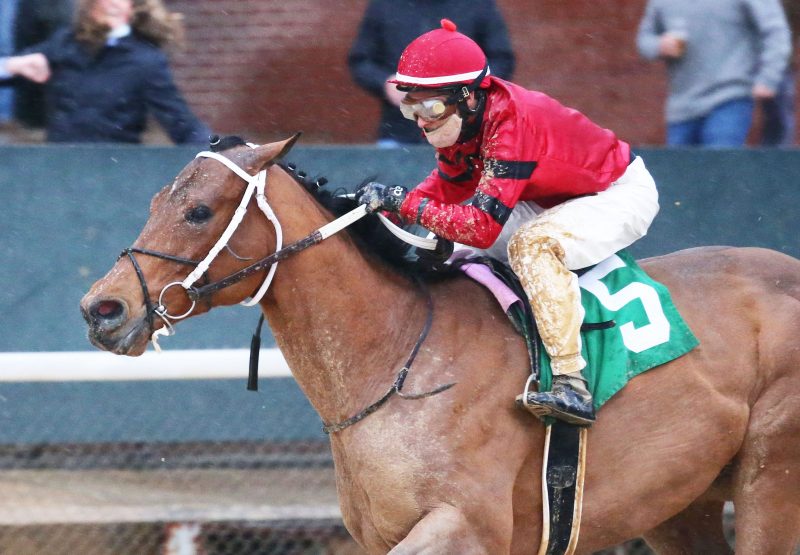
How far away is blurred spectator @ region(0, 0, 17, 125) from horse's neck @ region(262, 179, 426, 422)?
2.49 m

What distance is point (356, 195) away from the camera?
12.6 ft

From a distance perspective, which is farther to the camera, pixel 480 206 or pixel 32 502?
pixel 32 502

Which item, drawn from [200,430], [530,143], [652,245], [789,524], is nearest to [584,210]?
[530,143]

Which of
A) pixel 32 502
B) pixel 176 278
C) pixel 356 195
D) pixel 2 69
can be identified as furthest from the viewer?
pixel 2 69

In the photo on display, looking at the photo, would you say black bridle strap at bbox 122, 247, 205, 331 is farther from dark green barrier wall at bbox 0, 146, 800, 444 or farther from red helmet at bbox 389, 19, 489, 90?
dark green barrier wall at bbox 0, 146, 800, 444

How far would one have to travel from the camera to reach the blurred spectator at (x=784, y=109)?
231 inches

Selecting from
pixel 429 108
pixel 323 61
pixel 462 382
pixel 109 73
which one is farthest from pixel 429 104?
pixel 323 61

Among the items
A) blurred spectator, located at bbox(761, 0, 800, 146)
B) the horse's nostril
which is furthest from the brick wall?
Answer: the horse's nostril

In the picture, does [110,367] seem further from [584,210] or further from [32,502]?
[584,210]

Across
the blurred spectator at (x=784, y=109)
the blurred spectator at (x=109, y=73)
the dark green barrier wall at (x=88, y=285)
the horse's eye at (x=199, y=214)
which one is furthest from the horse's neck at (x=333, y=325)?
the blurred spectator at (x=784, y=109)

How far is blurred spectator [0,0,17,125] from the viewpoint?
5.66 metres

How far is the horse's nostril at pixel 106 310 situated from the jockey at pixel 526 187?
0.81m

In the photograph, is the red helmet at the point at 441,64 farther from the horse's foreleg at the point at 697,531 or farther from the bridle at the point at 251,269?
the horse's foreleg at the point at 697,531

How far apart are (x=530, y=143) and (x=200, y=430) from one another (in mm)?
2404
